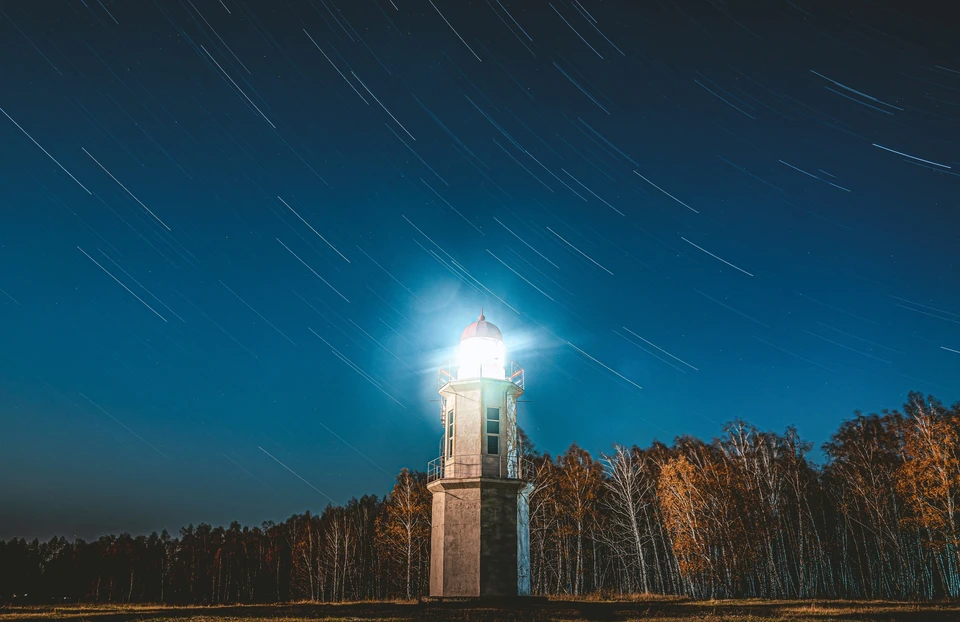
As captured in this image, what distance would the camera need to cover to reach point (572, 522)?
4778cm

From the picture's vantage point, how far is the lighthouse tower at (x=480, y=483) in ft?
80.1

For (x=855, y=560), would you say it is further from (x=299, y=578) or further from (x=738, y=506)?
(x=299, y=578)

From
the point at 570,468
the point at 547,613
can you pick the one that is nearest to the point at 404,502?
Answer: the point at 570,468

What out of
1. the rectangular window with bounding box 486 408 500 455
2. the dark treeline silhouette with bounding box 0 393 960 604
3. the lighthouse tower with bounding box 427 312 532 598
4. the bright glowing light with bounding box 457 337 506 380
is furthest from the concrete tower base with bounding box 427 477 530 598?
the dark treeline silhouette with bounding box 0 393 960 604

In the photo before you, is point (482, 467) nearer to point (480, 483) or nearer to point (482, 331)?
point (480, 483)

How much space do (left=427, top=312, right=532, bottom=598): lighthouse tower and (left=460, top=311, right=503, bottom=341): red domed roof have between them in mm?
48

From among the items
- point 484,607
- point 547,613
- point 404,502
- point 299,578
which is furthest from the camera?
point 299,578

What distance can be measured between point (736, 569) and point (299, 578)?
52916 mm

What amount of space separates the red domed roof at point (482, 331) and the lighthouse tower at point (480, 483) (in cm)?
5

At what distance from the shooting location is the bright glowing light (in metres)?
27.8

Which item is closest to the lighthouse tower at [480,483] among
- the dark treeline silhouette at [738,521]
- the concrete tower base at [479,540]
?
the concrete tower base at [479,540]

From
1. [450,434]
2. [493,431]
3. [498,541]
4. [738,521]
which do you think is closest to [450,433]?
[450,434]

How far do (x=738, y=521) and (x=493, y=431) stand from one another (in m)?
17.0

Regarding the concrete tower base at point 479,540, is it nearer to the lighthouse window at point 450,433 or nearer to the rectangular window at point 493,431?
the rectangular window at point 493,431
